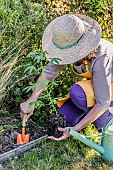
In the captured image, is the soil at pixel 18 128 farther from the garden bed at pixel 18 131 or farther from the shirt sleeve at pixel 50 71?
the shirt sleeve at pixel 50 71

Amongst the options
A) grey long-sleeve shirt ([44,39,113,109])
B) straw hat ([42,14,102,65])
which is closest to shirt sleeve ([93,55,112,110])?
grey long-sleeve shirt ([44,39,113,109])

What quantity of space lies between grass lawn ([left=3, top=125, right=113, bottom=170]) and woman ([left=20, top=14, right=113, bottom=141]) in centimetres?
10

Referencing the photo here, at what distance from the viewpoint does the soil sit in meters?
2.86

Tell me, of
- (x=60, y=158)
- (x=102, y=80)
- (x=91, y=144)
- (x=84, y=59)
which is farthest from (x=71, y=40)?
(x=60, y=158)

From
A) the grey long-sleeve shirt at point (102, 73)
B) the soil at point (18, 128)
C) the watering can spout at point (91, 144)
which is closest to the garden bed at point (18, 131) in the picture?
the soil at point (18, 128)

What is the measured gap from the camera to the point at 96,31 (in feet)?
8.73

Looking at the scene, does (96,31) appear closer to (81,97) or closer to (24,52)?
(81,97)

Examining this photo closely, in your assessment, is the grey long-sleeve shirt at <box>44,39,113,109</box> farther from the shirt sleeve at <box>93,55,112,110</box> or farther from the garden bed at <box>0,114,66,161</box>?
the garden bed at <box>0,114,66,161</box>

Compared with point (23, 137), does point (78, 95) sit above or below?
above

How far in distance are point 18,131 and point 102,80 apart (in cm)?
82

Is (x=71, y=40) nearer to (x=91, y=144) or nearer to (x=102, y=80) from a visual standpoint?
(x=102, y=80)

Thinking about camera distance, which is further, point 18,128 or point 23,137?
point 18,128

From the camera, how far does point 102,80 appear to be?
8.68 feet

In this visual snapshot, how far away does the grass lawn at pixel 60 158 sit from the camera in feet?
8.72
